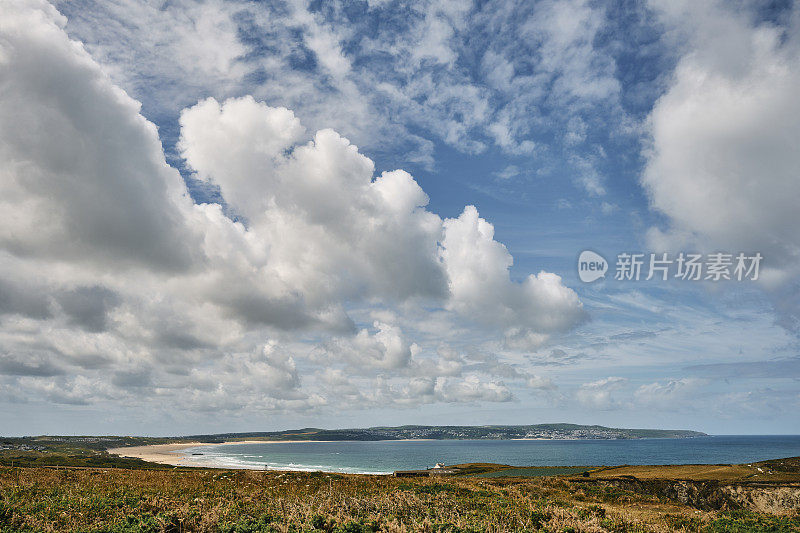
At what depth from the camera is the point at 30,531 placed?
15.7 m

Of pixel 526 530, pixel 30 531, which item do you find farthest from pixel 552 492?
pixel 30 531

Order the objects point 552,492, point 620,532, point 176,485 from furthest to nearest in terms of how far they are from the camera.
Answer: point 552,492
point 176,485
point 620,532

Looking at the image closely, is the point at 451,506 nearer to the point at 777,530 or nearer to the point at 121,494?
the point at 777,530

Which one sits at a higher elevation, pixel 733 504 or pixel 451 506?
pixel 451 506

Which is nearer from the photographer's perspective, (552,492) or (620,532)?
(620,532)

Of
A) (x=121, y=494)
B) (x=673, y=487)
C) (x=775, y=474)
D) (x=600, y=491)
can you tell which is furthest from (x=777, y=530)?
(x=775, y=474)

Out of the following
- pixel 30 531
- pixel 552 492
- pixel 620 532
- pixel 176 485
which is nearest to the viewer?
pixel 30 531

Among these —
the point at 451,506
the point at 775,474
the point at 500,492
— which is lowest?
the point at 775,474

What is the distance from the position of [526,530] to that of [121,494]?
23145mm

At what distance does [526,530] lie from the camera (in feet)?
57.5

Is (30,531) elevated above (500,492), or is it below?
above

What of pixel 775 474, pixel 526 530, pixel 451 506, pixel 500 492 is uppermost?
pixel 526 530

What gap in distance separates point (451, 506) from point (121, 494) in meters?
19.2

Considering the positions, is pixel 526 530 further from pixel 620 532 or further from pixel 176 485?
pixel 176 485
